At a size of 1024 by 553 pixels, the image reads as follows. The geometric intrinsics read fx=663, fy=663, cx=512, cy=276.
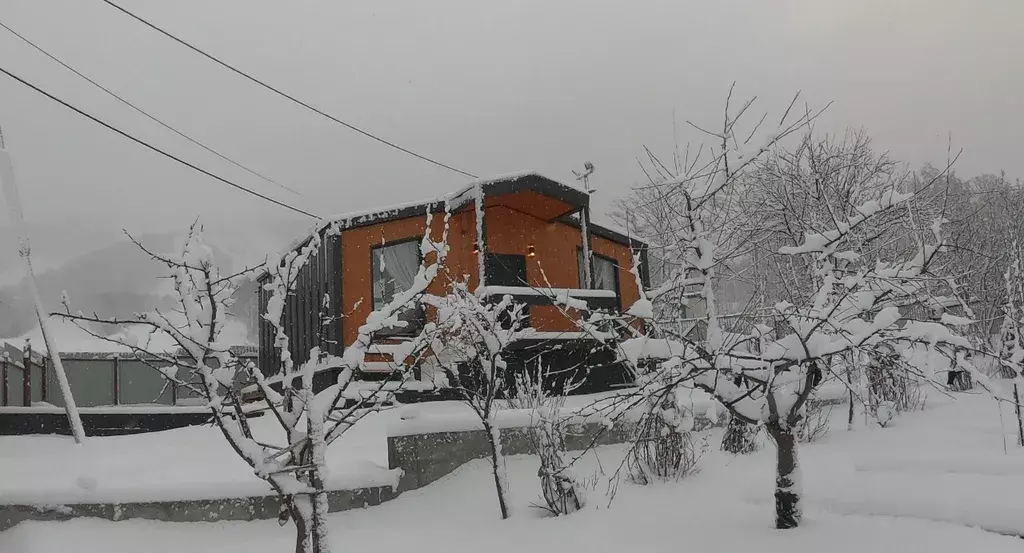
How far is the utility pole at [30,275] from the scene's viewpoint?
8.18 m

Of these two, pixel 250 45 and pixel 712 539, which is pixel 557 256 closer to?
pixel 712 539

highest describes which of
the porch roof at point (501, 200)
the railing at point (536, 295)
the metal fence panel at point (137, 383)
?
the porch roof at point (501, 200)

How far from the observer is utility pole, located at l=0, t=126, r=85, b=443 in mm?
8180

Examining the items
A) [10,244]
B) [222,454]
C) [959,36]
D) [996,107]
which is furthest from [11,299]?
[996,107]

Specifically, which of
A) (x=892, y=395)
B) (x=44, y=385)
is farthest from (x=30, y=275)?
(x=892, y=395)

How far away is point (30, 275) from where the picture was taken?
27.9 ft

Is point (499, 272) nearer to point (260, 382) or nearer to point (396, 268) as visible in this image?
point (396, 268)

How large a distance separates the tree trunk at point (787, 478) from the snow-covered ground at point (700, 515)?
110mm

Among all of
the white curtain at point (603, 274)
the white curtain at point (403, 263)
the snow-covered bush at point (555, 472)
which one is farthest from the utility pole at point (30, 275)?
the white curtain at point (603, 274)

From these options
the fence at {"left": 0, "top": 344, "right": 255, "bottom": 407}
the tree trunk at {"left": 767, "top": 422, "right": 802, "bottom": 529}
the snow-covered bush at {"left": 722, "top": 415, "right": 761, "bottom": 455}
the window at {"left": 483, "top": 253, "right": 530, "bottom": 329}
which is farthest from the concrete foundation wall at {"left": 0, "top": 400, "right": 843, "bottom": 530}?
the fence at {"left": 0, "top": 344, "right": 255, "bottom": 407}

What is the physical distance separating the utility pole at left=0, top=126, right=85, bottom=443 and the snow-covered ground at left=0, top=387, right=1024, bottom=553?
126 cm

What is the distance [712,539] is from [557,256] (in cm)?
800

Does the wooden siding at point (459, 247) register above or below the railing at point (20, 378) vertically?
above

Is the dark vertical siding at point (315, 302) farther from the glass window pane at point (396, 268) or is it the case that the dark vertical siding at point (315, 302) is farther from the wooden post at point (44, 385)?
the wooden post at point (44, 385)
